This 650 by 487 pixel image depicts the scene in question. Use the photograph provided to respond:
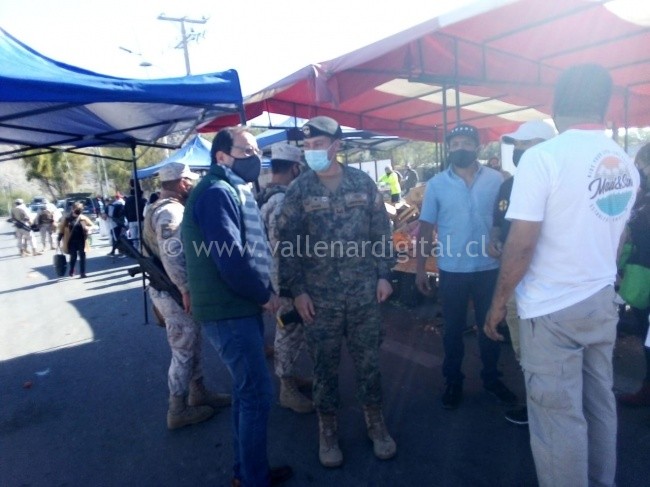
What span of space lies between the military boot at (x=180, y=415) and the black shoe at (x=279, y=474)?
0.94 meters

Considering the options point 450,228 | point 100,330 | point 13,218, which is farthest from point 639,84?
point 13,218

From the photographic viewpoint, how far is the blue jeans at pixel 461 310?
3.11m

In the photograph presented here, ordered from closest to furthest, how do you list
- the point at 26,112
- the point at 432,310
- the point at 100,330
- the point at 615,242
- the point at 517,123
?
the point at 615,242 → the point at 26,112 → the point at 432,310 → the point at 100,330 → the point at 517,123

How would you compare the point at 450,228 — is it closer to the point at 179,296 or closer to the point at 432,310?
the point at 179,296

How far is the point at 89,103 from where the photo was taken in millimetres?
2988

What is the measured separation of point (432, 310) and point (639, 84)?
3.92m

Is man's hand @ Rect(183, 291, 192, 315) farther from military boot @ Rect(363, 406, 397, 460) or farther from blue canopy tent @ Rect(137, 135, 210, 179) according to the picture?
blue canopy tent @ Rect(137, 135, 210, 179)

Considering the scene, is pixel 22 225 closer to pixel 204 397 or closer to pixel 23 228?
pixel 23 228

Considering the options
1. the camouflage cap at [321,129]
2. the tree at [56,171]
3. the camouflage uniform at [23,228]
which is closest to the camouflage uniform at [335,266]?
the camouflage cap at [321,129]

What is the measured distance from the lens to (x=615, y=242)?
73.9 inches

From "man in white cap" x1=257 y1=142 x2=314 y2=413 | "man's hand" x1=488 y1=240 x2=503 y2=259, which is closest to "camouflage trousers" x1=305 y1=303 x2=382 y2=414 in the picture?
"man in white cap" x1=257 y1=142 x2=314 y2=413

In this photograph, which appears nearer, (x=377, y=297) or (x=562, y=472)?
(x=562, y=472)

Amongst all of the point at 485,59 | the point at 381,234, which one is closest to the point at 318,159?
the point at 381,234

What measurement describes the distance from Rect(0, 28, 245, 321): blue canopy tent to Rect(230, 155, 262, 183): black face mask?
121cm
